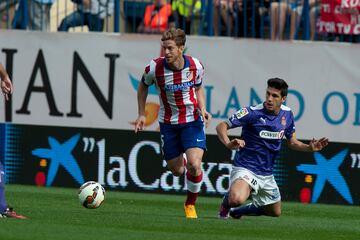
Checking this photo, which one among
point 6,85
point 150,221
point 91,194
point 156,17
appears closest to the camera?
point 6,85

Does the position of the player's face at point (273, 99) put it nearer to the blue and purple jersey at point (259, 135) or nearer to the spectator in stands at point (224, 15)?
the blue and purple jersey at point (259, 135)

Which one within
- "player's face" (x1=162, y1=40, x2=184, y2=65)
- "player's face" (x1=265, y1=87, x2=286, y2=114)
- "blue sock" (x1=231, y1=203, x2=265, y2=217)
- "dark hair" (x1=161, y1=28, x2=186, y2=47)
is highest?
"dark hair" (x1=161, y1=28, x2=186, y2=47)

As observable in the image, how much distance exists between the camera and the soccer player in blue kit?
1283 cm

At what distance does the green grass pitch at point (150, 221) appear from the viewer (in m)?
10.4

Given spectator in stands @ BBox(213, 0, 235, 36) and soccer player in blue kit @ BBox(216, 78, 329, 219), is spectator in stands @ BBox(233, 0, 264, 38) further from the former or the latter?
soccer player in blue kit @ BBox(216, 78, 329, 219)

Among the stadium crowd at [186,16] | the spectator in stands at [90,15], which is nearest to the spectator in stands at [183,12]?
the stadium crowd at [186,16]

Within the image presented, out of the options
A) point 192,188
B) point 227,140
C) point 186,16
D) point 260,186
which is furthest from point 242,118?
point 186,16

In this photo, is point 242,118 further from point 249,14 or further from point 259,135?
point 249,14

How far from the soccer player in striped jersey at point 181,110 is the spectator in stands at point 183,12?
3652 mm

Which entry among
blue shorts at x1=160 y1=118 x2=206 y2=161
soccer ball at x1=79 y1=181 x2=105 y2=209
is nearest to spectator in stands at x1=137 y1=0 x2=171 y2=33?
blue shorts at x1=160 y1=118 x2=206 y2=161

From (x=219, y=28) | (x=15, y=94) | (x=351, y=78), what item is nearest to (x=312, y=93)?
(x=351, y=78)

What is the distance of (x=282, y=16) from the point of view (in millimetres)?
16906

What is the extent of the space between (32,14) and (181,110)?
15.6ft

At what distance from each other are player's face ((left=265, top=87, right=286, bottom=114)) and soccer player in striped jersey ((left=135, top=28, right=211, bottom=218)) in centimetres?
79
